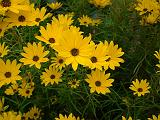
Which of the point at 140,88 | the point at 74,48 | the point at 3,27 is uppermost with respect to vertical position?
the point at 3,27

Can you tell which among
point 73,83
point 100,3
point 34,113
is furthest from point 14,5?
point 100,3

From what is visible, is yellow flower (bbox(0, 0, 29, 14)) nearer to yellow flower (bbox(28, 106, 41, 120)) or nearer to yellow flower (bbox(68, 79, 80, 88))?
yellow flower (bbox(68, 79, 80, 88))

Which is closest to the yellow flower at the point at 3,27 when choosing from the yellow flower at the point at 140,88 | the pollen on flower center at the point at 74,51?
the pollen on flower center at the point at 74,51

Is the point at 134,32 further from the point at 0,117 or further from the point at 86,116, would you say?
the point at 0,117

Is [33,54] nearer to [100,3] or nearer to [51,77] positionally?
[51,77]

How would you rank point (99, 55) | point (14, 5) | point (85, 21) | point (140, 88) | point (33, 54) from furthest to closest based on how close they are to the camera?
1. point (85, 21)
2. point (140, 88)
3. point (33, 54)
4. point (99, 55)
5. point (14, 5)

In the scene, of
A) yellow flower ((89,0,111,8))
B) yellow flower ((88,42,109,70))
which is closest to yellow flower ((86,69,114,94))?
yellow flower ((88,42,109,70))
